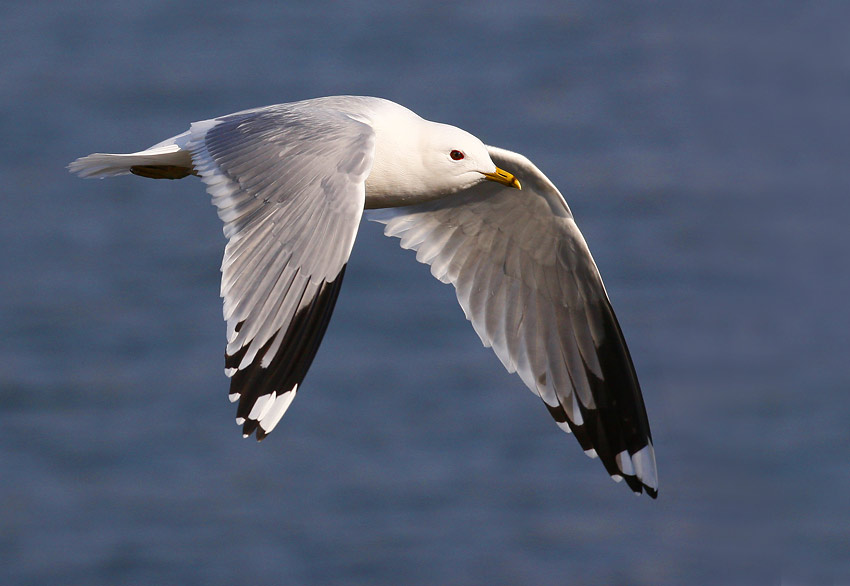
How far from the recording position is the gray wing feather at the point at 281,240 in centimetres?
525

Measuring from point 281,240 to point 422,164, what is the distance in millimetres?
1068

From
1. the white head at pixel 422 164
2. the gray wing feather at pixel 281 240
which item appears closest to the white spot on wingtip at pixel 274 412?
the gray wing feather at pixel 281 240

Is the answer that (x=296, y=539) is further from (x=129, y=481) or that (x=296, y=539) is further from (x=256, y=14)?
(x=256, y=14)

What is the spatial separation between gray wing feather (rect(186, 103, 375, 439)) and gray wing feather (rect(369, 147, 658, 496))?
1242 millimetres

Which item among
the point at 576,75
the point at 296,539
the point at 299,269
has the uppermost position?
the point at 299,269

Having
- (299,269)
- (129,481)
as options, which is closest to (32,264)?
(129,481)

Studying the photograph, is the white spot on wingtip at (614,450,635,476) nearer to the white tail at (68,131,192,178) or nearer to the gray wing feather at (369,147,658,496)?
the gray wing feather at (369,147,658,496)

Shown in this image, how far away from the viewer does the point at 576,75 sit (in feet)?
58.9

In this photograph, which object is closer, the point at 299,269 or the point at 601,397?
the point at 299,269

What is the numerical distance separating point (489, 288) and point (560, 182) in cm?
811

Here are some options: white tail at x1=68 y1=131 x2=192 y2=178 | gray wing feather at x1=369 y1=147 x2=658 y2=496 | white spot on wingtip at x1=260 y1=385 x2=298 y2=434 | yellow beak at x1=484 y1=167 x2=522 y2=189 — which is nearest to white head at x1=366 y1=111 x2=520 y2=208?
yellow beak at x1=484 y1=167 x2=522 y2=189

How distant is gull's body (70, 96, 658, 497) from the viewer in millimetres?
5320

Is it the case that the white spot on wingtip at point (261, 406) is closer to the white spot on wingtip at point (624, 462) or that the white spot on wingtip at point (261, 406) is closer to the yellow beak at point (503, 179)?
the yellow beak at point (503, 179)

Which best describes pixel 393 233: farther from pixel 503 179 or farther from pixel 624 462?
pixel 624 462
